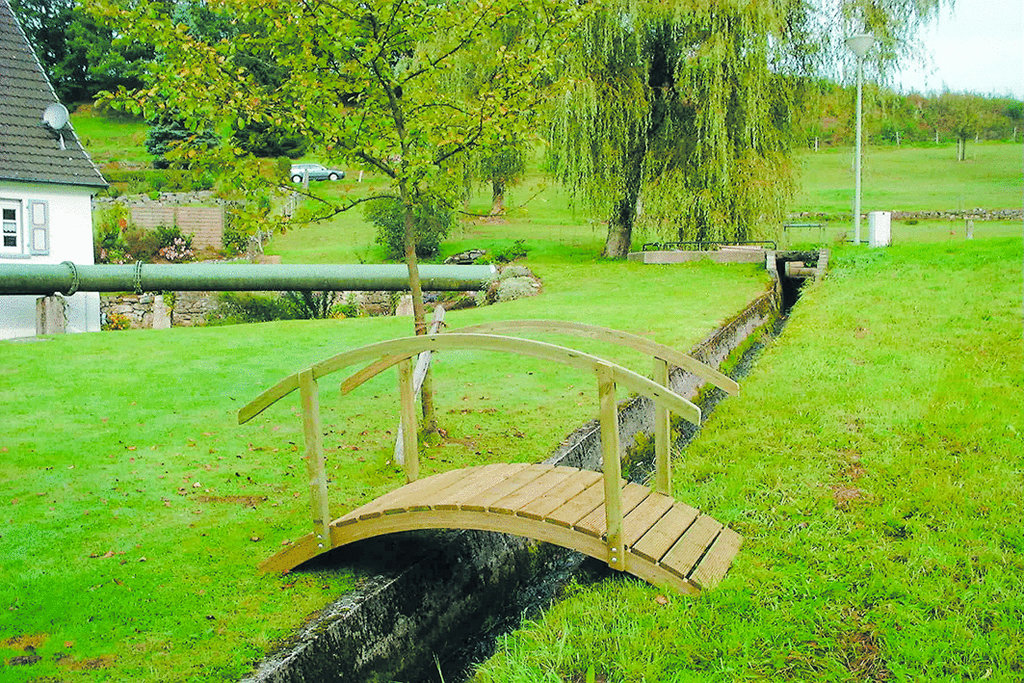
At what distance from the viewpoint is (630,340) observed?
6574mm

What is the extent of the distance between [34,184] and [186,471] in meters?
18.8

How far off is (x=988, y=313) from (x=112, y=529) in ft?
46.1

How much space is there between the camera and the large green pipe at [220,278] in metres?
20.6

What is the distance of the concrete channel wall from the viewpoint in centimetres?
484

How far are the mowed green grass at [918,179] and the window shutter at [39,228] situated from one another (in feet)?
94.8

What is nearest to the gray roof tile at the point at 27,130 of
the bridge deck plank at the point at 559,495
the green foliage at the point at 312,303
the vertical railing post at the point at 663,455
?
the green foliage at the point at 312,303

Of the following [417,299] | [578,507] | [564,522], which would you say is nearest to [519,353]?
[564,522]

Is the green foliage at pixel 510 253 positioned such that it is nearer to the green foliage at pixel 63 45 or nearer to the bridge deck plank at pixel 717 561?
the bridge deck plank at pixel 717 561

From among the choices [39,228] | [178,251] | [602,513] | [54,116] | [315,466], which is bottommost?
[602,513]

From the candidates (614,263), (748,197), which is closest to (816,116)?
(748,197)

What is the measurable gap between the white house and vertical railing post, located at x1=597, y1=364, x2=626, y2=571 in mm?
21459

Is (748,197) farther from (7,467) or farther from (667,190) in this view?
(7,467)

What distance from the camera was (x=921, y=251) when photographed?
23750mm

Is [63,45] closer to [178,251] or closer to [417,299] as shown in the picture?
[178,251]
